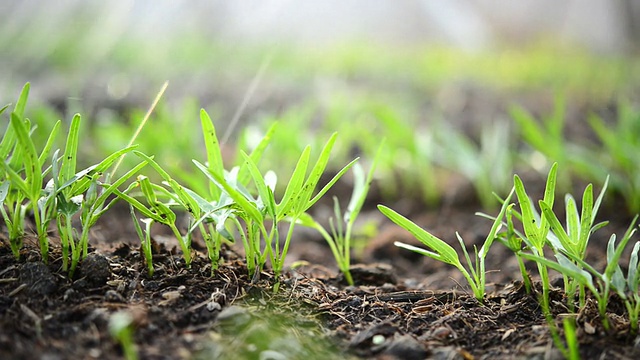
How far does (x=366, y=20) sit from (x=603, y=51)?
2041 mm

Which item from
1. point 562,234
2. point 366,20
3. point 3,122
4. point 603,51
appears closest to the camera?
point 562,234

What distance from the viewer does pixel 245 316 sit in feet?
2.44

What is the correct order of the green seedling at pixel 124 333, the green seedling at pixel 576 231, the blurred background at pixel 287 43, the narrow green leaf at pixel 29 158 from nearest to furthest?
the green seedling at pixel 124 333 → the narrow green leaf at pixel 29 158 → the green seedling at pixel 576 231 → the blurred background at pixel 287 43

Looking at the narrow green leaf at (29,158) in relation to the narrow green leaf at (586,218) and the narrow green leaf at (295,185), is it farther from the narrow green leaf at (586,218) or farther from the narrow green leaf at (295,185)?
the narrow green leaf at (586,218)

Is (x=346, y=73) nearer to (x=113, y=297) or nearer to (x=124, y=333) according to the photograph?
(x=113, y=297)

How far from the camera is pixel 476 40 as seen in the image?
189 inches

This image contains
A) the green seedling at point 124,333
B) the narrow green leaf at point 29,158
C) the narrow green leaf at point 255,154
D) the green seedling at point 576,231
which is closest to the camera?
the green seedling at point 124,333

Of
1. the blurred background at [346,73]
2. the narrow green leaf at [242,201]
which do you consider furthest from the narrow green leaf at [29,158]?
the blurred background at [346,73]

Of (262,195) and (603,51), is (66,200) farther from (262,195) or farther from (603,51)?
(603,51)

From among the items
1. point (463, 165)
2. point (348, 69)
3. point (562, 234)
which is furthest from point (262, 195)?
point (348, 69)

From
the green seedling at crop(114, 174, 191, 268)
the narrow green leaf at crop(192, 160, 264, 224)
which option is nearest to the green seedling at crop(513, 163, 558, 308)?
the narrow green leaf at crop(192, 160, 264, 224)

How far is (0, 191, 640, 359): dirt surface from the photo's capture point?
688 millimetres

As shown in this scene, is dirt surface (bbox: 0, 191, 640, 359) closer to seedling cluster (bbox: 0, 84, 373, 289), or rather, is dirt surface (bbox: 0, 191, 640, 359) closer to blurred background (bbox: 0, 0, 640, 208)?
seedling cluster (bbox: 0, 84, 373, 289)

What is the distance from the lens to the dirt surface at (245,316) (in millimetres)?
688
